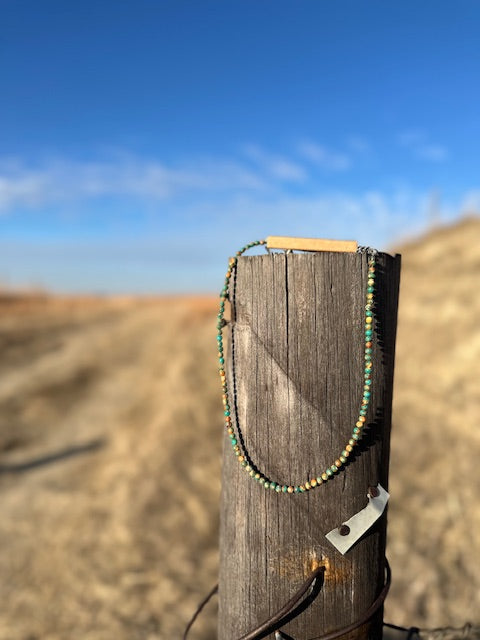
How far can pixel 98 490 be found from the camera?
295 inches

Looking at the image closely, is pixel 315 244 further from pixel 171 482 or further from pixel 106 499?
pixel 106 499

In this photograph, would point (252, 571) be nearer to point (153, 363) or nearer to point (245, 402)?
point (245, 402)

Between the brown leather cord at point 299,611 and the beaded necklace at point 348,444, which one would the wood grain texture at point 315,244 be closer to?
the beaded necklace at point 348,444

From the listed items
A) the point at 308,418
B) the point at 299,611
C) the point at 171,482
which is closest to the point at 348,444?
the point at 308,418

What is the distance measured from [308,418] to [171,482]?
5803mm

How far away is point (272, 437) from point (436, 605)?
4.03m

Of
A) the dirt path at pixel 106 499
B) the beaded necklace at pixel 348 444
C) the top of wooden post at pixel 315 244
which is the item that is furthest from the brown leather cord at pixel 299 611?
the dirt path at pixel 106 499

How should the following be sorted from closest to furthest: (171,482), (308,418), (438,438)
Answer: (308,418) < (438,438) < (171,482)

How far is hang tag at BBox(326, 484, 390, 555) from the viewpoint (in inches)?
74.3

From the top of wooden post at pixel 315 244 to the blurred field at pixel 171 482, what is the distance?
422 cm

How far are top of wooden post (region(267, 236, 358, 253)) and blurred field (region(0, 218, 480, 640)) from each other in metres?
4.22

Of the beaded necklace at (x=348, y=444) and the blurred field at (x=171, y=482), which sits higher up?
the beaded necklace at (x=348, y=444)

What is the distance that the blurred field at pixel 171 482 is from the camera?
202 inches

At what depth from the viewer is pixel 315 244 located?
1876mm
